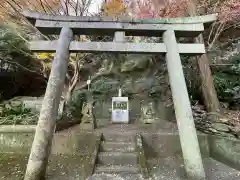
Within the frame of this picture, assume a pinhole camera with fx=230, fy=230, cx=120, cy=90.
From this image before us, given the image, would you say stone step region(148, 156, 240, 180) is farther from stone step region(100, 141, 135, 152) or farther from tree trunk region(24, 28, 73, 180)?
tree trunk region(24, 28, 73, 180)

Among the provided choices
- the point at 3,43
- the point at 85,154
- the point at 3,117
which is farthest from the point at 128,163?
the point at 3,43

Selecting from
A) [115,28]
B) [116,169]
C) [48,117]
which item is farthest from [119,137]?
[115,28]

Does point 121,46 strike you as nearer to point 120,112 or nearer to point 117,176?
point 117,176

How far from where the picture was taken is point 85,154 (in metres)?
5.60

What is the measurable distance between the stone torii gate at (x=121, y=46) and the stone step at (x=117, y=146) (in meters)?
1.68

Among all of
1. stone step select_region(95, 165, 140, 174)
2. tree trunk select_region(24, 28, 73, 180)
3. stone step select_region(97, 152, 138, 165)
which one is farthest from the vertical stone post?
tree trunk select_region(24, 28, 73, 180)

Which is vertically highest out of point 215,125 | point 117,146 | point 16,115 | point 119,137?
point 16,115

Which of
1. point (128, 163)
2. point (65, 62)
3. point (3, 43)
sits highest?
point (3, 43)

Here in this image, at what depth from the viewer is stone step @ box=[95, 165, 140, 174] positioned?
14.3 feet

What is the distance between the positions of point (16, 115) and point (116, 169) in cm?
361

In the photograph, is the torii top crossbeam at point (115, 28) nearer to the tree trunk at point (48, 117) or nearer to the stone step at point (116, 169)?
the tree trunk at point (48, 117)

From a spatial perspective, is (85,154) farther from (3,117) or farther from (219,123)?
(219,123)

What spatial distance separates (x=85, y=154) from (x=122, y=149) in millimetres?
962

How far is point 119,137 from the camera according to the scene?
5.87 meters
